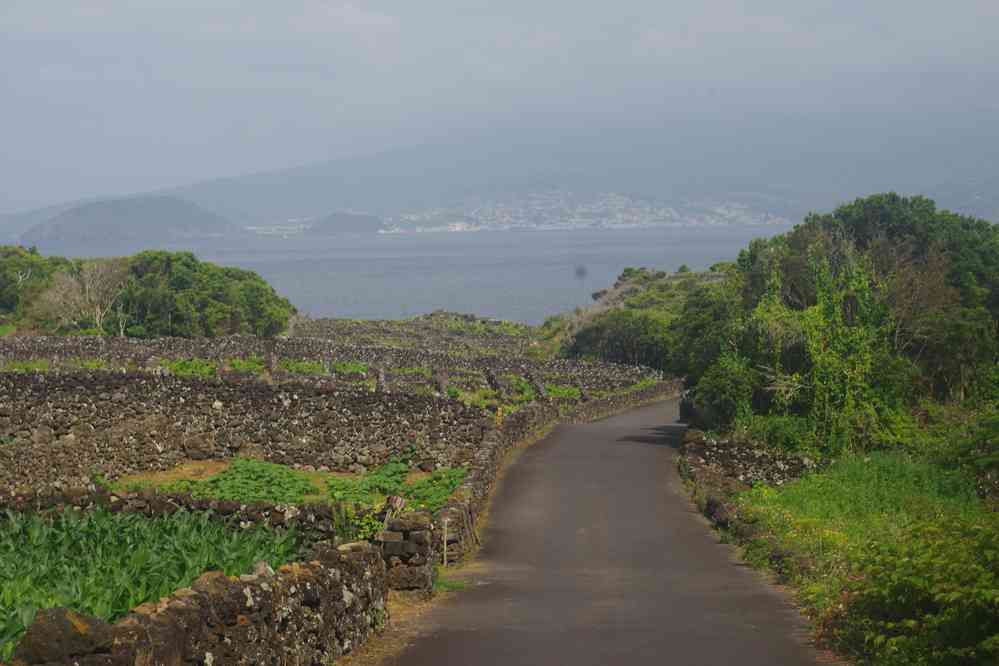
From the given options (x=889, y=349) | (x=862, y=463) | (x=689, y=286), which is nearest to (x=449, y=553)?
(x=862, y=463)

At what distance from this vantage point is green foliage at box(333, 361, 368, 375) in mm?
51656

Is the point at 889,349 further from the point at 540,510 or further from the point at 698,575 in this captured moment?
the point at 698,575

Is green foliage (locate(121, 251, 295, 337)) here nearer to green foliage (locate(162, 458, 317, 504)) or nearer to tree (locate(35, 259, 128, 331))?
tree (locate(35, 259, 128, 331))

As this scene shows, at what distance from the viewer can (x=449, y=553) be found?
1975 centimetres

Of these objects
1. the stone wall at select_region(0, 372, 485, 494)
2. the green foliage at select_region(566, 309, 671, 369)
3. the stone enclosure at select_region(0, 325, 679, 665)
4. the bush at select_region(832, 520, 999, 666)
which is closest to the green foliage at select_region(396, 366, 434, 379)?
the stone enclosure at select_region(0, 325, 679, 665)

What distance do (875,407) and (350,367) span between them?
25508mm

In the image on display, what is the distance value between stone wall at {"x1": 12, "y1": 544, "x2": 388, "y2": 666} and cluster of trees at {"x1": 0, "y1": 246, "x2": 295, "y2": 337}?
65374 millimetres

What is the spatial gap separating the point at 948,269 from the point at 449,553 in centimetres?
3336

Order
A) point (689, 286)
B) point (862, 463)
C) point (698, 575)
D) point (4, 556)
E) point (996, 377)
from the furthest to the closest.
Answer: point (689, 286) → point (996, 377) → point (862, 463) → point (698, 575) → point (4, 556)

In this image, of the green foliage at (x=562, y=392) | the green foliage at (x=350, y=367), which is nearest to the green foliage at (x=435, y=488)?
the green foliage at (x=350, y=367)

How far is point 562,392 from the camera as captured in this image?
6106 cm

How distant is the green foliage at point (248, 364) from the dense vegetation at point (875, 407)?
16968 mm

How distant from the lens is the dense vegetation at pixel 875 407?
1191 centimetres

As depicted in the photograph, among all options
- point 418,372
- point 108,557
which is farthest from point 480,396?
point 108,557
